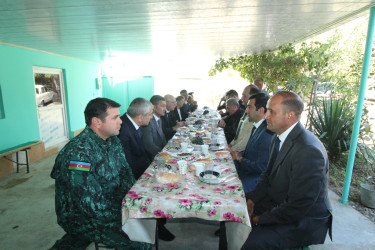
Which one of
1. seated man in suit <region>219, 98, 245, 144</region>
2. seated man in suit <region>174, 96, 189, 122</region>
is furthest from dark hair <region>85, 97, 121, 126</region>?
seated man in suit <region>174, 96, 189, 122</region>

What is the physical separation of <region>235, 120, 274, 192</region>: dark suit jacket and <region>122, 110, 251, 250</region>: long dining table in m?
0.54

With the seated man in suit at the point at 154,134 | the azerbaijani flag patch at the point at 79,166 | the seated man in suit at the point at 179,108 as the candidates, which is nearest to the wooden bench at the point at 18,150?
the seated man in suit at the point at 154,134

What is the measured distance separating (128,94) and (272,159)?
1040 centimetres

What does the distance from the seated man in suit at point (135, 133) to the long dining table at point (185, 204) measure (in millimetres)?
801

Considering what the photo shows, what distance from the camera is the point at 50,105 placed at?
6.46 metres

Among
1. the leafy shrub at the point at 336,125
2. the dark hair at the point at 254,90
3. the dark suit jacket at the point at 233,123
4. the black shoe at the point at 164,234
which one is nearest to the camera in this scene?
the black shoe at the point at 164,234

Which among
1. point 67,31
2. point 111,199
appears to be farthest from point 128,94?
point 111,199

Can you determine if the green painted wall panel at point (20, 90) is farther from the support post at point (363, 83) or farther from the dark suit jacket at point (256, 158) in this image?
the support post at point (363, 83)

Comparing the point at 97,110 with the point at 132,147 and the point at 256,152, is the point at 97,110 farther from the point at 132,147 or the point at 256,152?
the point at 256,152

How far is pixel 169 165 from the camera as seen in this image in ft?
7.38

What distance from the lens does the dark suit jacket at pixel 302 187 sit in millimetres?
1556

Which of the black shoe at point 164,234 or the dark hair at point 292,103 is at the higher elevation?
the dark hair at point 292,103

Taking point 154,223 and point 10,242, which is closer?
point 154,223

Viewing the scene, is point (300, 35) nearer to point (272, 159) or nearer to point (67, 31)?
point (272, 159)
